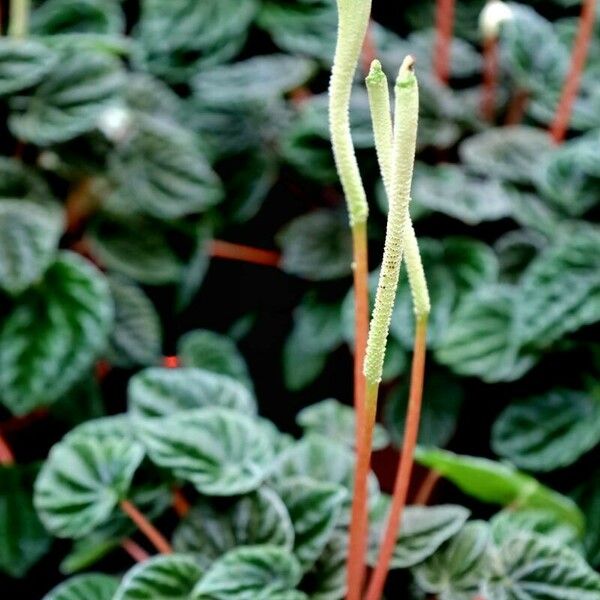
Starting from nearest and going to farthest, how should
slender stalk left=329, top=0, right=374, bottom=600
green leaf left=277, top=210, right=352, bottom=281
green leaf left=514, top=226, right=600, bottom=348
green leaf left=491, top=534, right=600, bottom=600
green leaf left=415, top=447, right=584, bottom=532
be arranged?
1. slender stalk left=329, top=0, right=374, bottom=600
2. green leaf left=491, top=534, right=600, bottom=600
3. green leaf left=415, top=447, right=584, bottom=532
4. green leaf left=514, top=226, right=600, bottom=348
5. green leaf left=277, top=210, right=352, bottom=281

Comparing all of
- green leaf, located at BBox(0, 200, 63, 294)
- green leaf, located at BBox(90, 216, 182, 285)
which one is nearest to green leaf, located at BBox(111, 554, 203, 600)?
green leaf, located at BBox(0, 200, 63, 294)

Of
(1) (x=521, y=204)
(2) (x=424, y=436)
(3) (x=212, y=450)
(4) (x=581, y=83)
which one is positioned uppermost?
(4) (x=581, y=83)

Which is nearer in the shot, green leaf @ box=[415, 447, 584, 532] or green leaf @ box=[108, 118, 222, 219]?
green leaf @ box=[415, 447, 584, 532]

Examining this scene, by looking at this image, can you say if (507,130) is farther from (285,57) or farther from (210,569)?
(210,569)

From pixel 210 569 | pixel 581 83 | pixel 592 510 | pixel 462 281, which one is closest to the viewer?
pixel 210 569

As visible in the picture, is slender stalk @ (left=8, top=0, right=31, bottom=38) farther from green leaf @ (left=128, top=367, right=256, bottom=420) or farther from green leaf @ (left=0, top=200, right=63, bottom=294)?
green leaf @ (left=128, top=367, right=256, bottom=420)

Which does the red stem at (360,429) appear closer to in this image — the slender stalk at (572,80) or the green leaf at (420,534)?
the green leaf at (420,534)

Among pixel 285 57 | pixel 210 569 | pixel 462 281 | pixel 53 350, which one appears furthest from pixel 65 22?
pixel 210 569

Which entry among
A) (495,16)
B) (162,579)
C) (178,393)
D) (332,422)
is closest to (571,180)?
(495,16)
